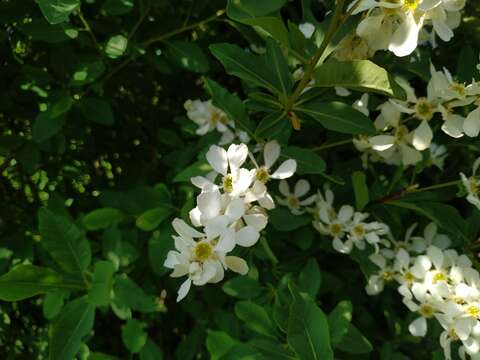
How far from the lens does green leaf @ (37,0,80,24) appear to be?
86 cm

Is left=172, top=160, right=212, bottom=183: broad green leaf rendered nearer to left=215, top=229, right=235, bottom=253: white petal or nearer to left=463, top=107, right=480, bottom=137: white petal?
left=215, top=229, right=235, bottom=253: white petal

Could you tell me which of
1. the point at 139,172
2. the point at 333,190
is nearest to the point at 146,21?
the point at 139,172

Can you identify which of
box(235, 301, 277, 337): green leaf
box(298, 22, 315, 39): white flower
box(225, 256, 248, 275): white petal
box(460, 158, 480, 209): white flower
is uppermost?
box(298, 22, 315, 39): white flower

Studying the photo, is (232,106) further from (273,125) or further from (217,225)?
(217,225)

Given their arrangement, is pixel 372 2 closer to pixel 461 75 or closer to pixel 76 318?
pixel 461 75

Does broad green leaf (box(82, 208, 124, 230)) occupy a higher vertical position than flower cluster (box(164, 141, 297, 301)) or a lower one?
lower

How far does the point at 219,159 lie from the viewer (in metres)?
0.95

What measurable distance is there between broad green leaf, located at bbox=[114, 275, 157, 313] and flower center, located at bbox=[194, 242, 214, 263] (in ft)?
1.03

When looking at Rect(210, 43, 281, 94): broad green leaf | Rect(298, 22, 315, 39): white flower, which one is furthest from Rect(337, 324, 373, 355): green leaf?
Rect(298, 22, 315, 39): white flower

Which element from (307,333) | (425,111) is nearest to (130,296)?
(307,333)

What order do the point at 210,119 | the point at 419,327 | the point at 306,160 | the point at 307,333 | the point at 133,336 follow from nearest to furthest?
the point at 307,333 < the point at 306,160 < the point at 133,336 < the point at 419,327 < the point at 210,119

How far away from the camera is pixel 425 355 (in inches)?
55.7

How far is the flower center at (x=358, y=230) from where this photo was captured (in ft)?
3.94

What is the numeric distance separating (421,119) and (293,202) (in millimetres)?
364
